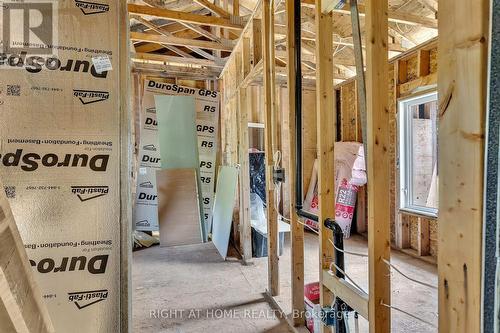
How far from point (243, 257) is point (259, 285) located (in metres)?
0.72

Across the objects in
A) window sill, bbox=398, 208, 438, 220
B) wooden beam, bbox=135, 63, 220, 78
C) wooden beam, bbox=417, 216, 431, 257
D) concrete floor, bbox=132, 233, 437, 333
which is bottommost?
concrete floor, bbox=132, 233, 437, 333

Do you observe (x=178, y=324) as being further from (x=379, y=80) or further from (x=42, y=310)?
(x=379, y=80)

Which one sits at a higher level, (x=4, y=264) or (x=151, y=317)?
(x=4, y=264)

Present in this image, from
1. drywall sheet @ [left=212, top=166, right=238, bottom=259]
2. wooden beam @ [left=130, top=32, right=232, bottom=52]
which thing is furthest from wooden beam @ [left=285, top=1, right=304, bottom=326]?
wooden beam @ [left=130, top=32, right=232, bottom=52]

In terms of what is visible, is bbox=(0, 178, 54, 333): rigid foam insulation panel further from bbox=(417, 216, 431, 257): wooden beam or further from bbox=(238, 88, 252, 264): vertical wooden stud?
bbox=(417, 216, 431, 257): wooden beam

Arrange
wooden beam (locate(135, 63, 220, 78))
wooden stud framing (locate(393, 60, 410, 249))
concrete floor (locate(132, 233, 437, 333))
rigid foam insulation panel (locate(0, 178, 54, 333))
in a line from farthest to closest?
wooden beam (locate(135, 63, 220, 78)) → wooden stud framing (locate(393, 60, 410, 249)) → concrete floor (locate(132, 233, 437, 333)) → rigid foam insulation panel (locate(0, 178, 54, 333))

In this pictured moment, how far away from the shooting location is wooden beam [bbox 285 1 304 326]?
7.30 ft

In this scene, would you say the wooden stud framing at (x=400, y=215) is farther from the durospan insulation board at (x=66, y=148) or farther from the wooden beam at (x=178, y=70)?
the durospan insulation board at (x=66, y=148)

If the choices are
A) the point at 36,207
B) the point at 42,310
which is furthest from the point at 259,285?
the point at 42,310

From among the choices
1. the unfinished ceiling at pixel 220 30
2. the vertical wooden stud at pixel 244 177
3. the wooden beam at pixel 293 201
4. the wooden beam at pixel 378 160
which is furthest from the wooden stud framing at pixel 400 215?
the wooden beam at pixel 378 160

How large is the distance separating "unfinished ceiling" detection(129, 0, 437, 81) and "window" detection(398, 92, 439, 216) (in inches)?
32.8

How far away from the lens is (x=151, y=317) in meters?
2.44

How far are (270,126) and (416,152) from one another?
242 centimetres

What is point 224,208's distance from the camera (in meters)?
4.10
